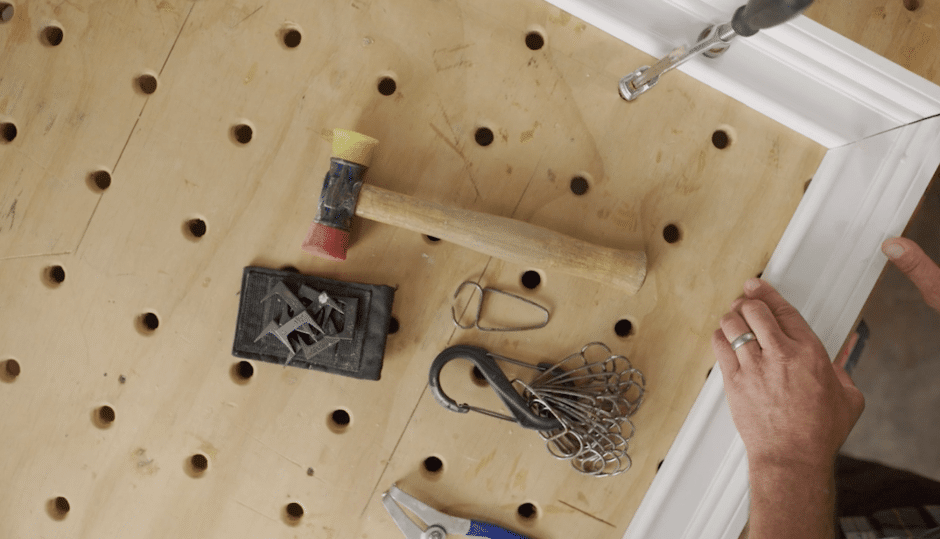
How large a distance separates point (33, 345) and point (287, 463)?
54 cm

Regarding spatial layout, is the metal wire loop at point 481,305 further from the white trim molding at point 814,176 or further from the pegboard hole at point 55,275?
the pegboard hole at point 55,275

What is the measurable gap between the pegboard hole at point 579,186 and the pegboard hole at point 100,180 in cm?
89

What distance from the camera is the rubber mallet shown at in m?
0.91

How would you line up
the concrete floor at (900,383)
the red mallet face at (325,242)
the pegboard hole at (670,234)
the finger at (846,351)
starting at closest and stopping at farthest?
the red mallet face at (325,242) → the pegboard hole at (670,234) → the finger at (846,351) → the concrete floor at (900,383)

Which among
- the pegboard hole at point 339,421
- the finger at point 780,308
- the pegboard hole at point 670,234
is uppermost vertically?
the pegboard hole at point 670,234

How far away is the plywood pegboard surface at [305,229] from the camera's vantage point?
A: 0.98 m

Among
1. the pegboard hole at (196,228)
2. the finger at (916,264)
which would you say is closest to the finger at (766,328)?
the finger at (916,264)

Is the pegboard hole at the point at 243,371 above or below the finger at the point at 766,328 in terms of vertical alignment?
below

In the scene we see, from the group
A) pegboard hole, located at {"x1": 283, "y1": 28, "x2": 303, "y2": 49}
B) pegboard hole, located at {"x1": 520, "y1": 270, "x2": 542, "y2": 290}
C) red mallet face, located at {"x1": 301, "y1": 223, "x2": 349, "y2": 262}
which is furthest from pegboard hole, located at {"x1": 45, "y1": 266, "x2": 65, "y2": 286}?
pegboard hole, located at {"x1": 520, "y1": 270, "x2": 542, "y2": 290}

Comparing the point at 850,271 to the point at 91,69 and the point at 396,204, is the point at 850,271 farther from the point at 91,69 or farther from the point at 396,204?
the point at 91,69

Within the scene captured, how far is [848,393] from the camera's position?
0.97 meters

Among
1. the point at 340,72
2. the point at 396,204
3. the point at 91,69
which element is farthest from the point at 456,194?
the point at 91,69

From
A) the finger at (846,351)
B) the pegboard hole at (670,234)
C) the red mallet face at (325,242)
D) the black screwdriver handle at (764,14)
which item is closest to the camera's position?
the black screwdriver handle at (764,14)

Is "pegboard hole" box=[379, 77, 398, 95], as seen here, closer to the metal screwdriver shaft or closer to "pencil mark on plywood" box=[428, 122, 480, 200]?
"pencil mark on plywood" box=[428, 122, 480, 200]
